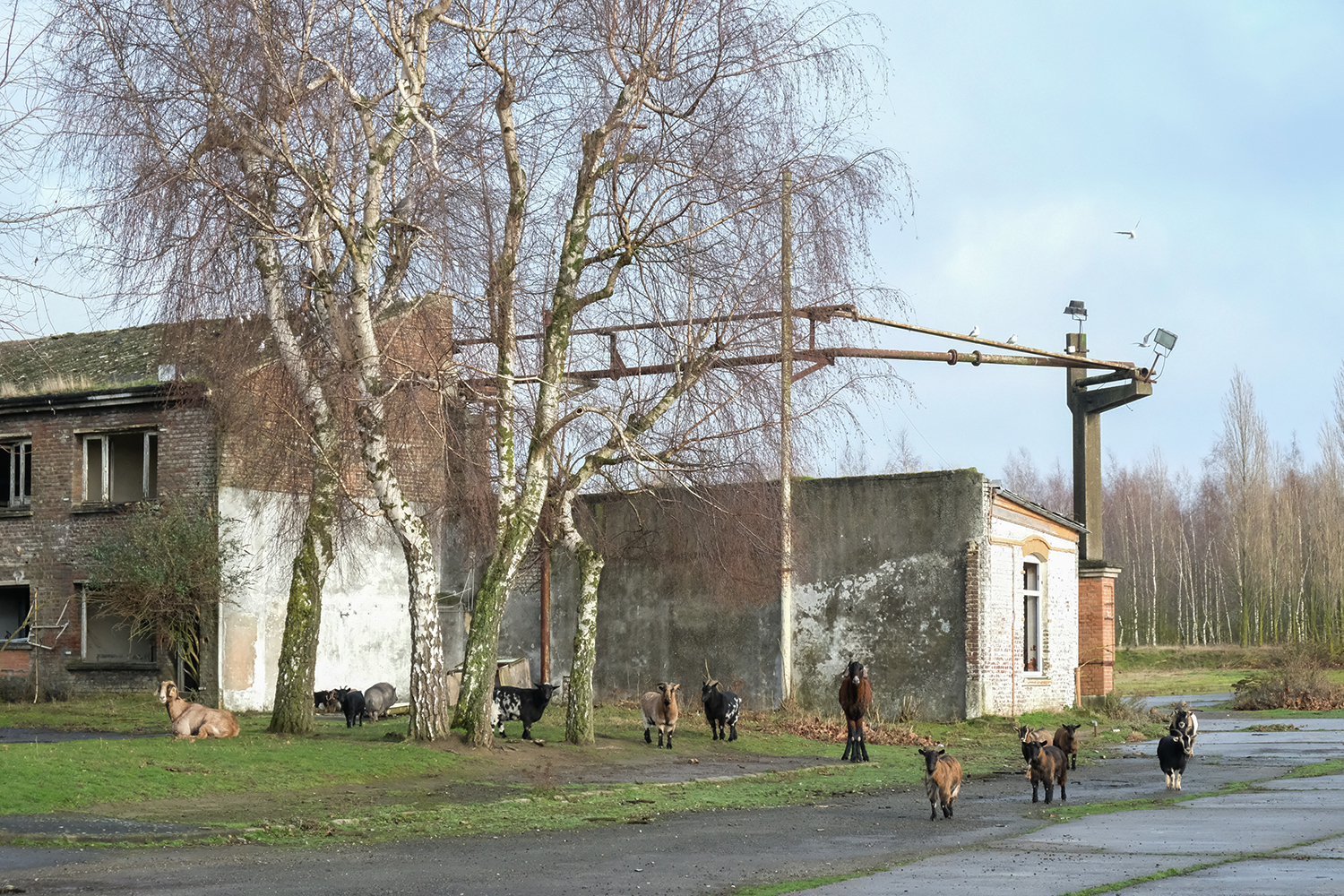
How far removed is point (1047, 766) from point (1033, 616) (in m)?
15.2

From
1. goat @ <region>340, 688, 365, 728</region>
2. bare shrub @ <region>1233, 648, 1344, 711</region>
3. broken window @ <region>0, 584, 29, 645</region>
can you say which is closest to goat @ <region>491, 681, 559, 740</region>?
goat @ <region>340, 688, 365, 728</region>

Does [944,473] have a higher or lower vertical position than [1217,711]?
higher

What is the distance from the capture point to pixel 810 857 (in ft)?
34.5

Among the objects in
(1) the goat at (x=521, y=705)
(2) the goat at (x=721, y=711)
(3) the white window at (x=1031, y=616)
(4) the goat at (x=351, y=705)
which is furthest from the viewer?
(3) the white window at (x=1031, y=616)

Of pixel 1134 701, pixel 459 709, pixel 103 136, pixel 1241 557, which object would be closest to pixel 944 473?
pixel 1134 701

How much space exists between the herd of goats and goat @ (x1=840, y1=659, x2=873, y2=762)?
0.04 ft

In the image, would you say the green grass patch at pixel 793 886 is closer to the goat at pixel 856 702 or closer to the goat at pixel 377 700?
the goat at pixel 856 702

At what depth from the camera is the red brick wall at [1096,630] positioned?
3142cm

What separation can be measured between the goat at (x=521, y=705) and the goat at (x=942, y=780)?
8140mm

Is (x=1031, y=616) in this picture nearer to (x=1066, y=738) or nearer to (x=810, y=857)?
(x=1066, y=738)

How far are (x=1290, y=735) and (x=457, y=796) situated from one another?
58.2 feet

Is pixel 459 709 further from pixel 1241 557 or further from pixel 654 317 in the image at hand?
pixel 1241 557

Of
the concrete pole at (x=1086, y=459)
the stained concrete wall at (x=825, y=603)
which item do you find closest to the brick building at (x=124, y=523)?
the stained concrete wall at (x=825, y=603)

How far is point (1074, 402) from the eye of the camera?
111 feet
